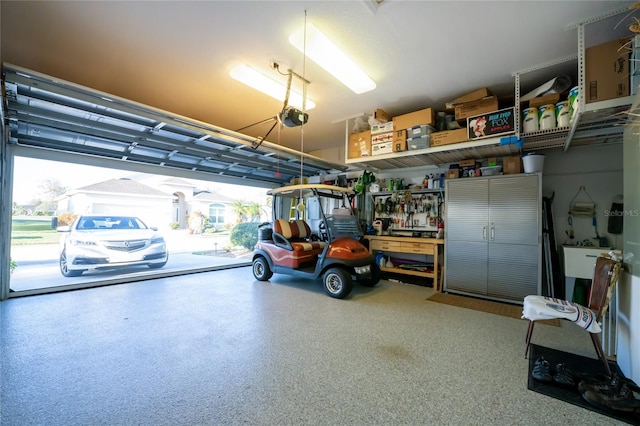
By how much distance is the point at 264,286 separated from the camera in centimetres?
456

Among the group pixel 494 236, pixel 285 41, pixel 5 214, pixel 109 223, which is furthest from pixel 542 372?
pixel 5 214

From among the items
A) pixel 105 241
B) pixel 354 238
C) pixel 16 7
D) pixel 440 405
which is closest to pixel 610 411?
pixel 440 405

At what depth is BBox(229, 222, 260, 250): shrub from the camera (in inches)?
275

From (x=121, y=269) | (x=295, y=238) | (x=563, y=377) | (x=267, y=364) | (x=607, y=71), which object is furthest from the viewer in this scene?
(x=295, y=238)

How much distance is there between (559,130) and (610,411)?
2859 mm

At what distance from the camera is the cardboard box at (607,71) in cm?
228

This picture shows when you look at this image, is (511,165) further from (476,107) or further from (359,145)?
(359,145)

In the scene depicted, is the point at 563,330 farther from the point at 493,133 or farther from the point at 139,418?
the point at 139,418

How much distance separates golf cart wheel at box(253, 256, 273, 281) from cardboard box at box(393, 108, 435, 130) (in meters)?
3.35

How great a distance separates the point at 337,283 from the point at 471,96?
10.7ft

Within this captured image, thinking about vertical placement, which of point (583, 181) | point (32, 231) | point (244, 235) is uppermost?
point (583, 181)

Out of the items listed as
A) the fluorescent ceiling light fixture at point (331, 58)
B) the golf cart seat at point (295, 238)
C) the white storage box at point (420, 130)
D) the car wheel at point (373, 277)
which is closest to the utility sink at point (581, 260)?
the white storage box at point (420, 130)

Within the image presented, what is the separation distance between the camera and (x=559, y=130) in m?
3.05

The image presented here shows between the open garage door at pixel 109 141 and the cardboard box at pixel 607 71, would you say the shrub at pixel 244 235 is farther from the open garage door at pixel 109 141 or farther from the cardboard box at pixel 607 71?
the cardboard box at pixel 607 71
